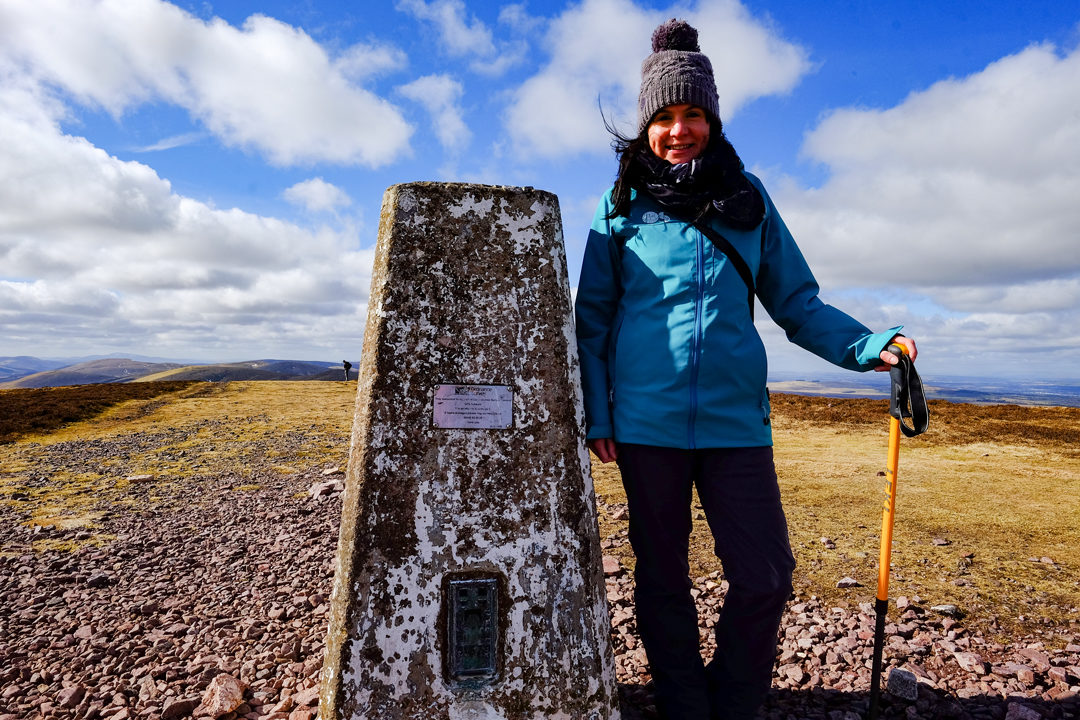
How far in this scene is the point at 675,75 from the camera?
249 cm

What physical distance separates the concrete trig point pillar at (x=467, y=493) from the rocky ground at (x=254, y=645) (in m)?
1.04

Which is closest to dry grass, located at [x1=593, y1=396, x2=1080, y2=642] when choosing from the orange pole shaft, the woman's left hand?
the orange pole shaft

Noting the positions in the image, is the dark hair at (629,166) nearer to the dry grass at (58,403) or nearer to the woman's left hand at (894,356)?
the woman's left hand at (894,356)

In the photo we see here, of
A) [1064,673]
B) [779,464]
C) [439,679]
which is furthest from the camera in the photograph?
[779,464]

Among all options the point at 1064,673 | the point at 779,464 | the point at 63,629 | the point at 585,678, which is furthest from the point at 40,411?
the point at 1064,673

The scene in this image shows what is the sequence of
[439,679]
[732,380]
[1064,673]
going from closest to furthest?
[439,679] → [732,380] → [1064,673]

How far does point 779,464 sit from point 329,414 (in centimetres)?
1282

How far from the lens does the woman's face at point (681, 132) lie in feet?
8.32

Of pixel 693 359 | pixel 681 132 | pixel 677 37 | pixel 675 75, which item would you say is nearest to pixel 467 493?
pixel 693 359

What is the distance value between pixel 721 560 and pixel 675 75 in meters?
2.07

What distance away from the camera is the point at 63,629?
12.7 feet

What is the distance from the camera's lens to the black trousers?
2.32 metres

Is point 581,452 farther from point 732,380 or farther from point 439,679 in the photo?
point 439,679

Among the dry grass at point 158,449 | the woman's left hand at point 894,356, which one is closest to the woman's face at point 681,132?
the woman's left hand at point 894,356
